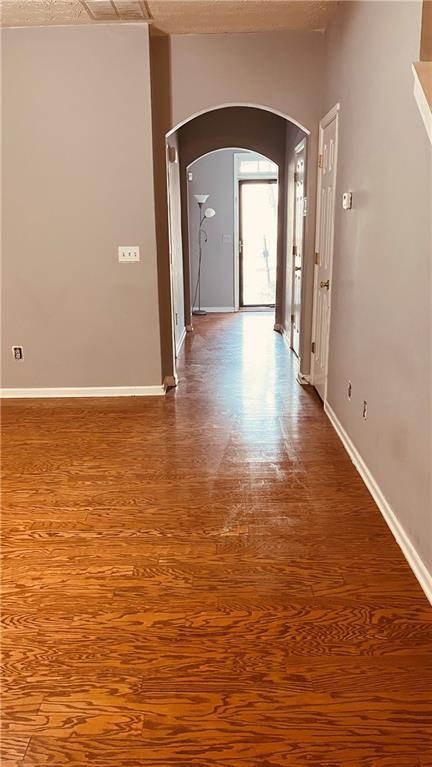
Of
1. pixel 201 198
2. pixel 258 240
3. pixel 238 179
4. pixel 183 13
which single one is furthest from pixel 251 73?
pixel 258 240

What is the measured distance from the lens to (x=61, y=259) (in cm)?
457

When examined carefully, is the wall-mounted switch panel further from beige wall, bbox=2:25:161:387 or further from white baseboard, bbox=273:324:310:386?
white baseboard, bbox=273:324:310:386

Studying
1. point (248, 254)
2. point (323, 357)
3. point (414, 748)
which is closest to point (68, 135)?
point (323, 357)

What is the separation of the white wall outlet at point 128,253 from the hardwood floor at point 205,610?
59.7 inches

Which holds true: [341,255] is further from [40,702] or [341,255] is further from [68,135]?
[40,702]

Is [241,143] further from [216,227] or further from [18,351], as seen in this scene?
[18,351]

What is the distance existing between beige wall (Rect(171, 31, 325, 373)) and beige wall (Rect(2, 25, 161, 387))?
1.23 feet

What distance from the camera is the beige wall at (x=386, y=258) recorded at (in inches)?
88.7

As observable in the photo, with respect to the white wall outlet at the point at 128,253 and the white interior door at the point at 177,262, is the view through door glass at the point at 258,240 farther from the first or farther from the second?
the white wall outlet at the point at 128,253

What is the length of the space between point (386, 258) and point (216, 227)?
263 inches

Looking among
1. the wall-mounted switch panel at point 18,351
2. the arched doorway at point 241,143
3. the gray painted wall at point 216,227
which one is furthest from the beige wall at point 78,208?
the gray painted wall at point 216,227

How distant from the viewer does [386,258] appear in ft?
8.90

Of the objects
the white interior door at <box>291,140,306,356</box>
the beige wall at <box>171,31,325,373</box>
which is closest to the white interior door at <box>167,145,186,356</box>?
the beige wall at <box>171,31,325,373</box>

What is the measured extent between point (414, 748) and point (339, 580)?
0.77 m
